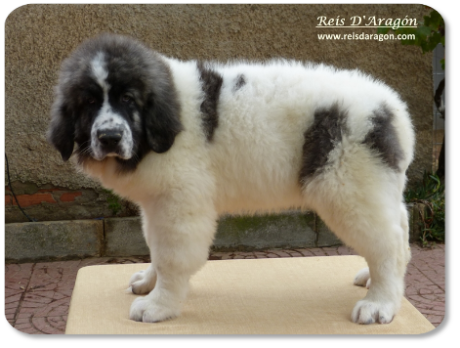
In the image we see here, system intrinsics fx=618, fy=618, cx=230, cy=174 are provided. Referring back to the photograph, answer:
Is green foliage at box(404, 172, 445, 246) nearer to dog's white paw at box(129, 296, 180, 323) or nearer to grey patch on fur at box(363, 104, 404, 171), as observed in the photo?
grey patch on fur at box(363, 104, 404, 171)

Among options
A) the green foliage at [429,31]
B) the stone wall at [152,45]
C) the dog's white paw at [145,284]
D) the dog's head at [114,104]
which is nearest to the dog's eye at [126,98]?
the dog's head at [114,104]

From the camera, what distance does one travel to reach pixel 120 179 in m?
3.97

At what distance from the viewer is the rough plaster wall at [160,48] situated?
5637 millimetres

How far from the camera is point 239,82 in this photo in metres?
4.12

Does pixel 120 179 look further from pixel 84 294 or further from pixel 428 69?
pixel 428 69

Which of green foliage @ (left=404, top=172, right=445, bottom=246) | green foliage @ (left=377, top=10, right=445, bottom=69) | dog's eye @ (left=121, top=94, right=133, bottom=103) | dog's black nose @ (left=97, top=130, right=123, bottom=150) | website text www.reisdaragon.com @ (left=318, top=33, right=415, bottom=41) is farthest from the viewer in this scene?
green foliage @ (left=404, top=172, right=445, bottom=246)

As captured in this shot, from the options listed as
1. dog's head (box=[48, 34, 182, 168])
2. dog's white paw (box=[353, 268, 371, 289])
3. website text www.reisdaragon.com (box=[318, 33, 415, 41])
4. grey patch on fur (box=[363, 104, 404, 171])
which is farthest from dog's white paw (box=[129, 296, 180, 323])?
website text www.reisdaragon.com (box=[318, 33, 415, 41])

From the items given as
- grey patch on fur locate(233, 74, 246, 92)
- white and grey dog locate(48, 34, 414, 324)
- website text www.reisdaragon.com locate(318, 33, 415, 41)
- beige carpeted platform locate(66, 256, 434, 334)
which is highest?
website text www.reisdaragon.com locate(318, 33, 415, 41)

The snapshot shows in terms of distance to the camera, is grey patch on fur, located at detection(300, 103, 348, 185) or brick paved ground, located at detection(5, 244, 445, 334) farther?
brick paved ground, located at detection(5, 244, 445, 334)

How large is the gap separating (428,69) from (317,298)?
2551 millimetres

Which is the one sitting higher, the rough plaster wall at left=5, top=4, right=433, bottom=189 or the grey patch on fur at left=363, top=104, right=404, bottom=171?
the rough plaster wall at left=5, top=4, right=433, bottom=189

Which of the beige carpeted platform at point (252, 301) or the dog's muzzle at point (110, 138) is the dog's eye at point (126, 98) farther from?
the beige carpeted platform at point (252, 301)

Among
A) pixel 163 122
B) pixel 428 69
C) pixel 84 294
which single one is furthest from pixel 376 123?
pixel 84 294

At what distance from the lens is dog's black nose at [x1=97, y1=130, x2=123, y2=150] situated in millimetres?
3619
